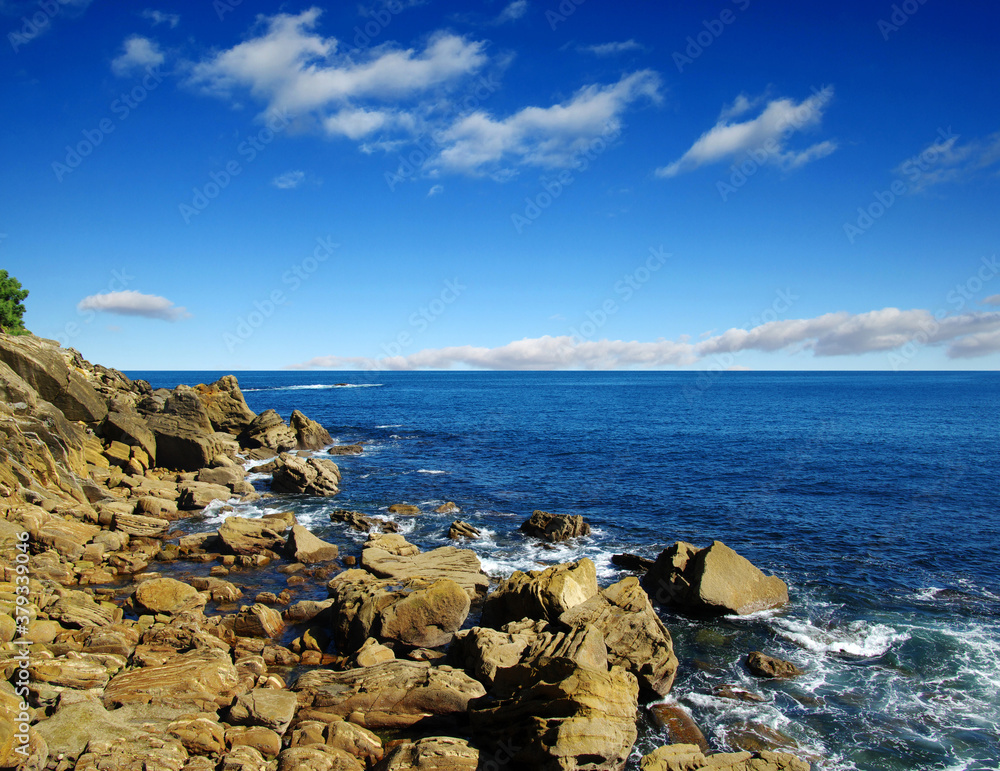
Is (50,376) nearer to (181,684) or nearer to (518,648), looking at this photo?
(181,684)

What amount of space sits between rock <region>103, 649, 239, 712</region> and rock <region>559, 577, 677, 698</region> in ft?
35.3

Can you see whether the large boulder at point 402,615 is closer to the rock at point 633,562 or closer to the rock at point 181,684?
the rock at point 181,684

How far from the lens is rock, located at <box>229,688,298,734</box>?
14336 mm

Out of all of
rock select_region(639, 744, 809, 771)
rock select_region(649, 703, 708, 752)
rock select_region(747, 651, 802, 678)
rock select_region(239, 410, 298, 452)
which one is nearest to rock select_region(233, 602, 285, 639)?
rock select_region(649, 703, 708, 752)

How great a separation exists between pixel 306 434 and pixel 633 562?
45857mm

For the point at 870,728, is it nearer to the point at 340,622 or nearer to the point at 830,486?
the point at 340,622

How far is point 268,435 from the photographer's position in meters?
59.7

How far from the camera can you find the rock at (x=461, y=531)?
32.6 metres

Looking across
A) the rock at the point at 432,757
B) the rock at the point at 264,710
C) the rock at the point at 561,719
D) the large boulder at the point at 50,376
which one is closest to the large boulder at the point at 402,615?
the rock at the point at 264,710

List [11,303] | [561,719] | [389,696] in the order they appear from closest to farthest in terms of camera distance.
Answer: [561,719] → [389,696] → [11,303]

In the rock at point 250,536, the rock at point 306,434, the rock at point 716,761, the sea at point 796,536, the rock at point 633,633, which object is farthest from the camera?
the rock at point 306,434

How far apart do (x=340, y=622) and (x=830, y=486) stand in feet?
133

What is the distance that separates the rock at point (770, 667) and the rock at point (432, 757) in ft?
35.1

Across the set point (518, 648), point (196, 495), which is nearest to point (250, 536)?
point (196, 495)
